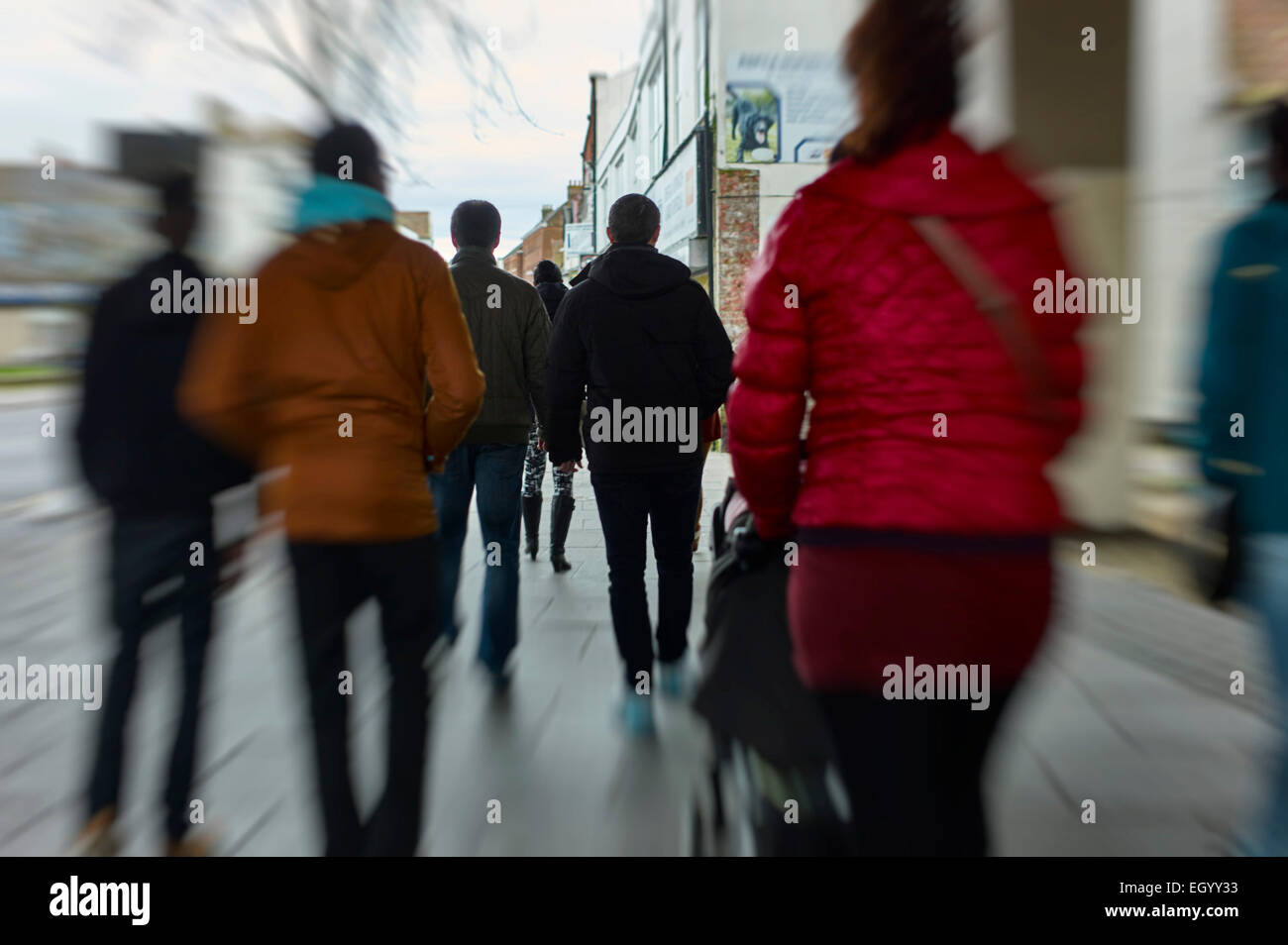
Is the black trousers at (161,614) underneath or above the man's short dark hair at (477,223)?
underneath

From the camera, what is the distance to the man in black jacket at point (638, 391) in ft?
12.1

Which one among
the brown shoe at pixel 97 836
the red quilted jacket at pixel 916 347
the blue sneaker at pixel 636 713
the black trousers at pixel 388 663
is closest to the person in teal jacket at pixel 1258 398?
the red quilted jacket at pixel 916 347

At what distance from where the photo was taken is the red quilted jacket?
1.58 meters

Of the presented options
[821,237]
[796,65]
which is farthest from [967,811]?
[796,65]

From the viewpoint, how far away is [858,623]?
63.9 inches

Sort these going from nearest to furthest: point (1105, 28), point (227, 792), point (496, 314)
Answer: point (227, 792), point (496, 314), point (1105, 28)

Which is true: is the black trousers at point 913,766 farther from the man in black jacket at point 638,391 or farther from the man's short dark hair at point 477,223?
the man's short dark hair at point 477,223

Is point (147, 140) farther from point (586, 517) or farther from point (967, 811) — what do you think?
point (586, 517)

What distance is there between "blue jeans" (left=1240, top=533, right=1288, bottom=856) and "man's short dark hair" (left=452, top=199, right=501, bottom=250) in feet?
10.2

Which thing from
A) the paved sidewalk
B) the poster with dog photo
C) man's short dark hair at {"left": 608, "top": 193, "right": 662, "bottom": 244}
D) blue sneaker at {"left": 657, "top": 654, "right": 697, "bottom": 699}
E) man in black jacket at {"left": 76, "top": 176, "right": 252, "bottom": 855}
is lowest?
the paved sidewalk

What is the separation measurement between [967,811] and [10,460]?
15.2 m

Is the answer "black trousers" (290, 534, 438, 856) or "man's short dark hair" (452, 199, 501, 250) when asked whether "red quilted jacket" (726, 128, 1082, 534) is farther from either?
"man's short dark hair" (452, 199, 501, 250)

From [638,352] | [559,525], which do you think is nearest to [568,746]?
[638,352]

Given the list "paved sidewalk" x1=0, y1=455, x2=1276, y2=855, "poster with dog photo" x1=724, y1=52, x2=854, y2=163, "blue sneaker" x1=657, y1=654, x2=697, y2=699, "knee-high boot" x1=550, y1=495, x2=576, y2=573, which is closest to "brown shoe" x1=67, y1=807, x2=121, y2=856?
"paved sidewalk" x1=0, y1=455, x2=1276, y2=855
